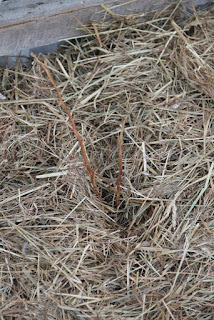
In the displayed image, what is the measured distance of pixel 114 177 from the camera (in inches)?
91.8

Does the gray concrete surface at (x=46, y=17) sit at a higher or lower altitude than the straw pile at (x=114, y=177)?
higher

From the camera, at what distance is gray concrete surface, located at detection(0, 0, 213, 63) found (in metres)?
2.43

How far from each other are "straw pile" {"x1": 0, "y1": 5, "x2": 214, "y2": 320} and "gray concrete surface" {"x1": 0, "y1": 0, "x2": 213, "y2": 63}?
77 millimetres

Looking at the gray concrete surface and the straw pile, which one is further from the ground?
the gray concrete surface

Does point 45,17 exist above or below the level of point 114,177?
above

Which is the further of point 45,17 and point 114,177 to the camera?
point 45,17

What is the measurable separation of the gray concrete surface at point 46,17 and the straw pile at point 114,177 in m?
0.08

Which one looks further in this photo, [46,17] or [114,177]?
[46,17]

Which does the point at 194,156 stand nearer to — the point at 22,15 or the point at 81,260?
the point at 81,260

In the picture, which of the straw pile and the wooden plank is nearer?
the straw pile

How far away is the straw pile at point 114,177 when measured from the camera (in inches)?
80.4

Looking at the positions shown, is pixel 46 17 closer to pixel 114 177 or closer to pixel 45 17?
pixel 45 17

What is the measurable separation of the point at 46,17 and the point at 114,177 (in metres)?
0.94

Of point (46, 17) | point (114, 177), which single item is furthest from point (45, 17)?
point (114, 177)
